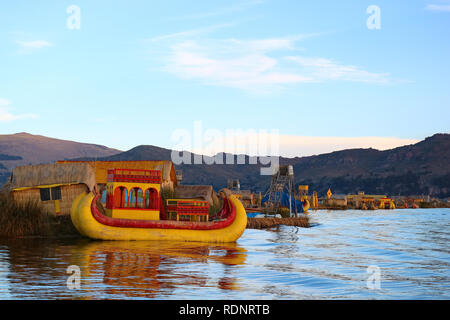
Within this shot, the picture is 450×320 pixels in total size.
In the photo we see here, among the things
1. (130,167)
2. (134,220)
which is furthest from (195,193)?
(134,220)

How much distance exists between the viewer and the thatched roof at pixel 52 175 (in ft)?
98.6

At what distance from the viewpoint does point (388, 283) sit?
57.4ft

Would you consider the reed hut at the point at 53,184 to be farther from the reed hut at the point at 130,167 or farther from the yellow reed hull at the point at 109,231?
the reed hut at the point at 130,167

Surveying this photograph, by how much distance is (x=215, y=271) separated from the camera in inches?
708

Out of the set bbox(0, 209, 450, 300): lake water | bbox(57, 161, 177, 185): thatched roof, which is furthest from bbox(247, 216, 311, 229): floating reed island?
bbox(0, 209, 450, 300): lake water

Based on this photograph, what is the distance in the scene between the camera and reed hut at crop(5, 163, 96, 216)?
29906mm

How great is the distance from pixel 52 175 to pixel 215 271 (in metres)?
15.4

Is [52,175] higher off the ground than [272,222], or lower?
higher

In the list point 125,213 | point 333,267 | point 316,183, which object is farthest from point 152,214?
point 316,183

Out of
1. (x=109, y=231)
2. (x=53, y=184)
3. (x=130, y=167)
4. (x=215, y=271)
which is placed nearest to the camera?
(x=215, y=271)

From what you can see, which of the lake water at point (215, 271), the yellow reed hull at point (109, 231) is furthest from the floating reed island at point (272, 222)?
the yellow reed hull at point (109, 231)

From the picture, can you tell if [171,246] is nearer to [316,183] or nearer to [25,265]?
[25,265]

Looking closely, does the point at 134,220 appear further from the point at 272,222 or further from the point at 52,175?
the point at 272,222

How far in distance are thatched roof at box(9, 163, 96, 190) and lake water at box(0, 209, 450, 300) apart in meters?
5.22
